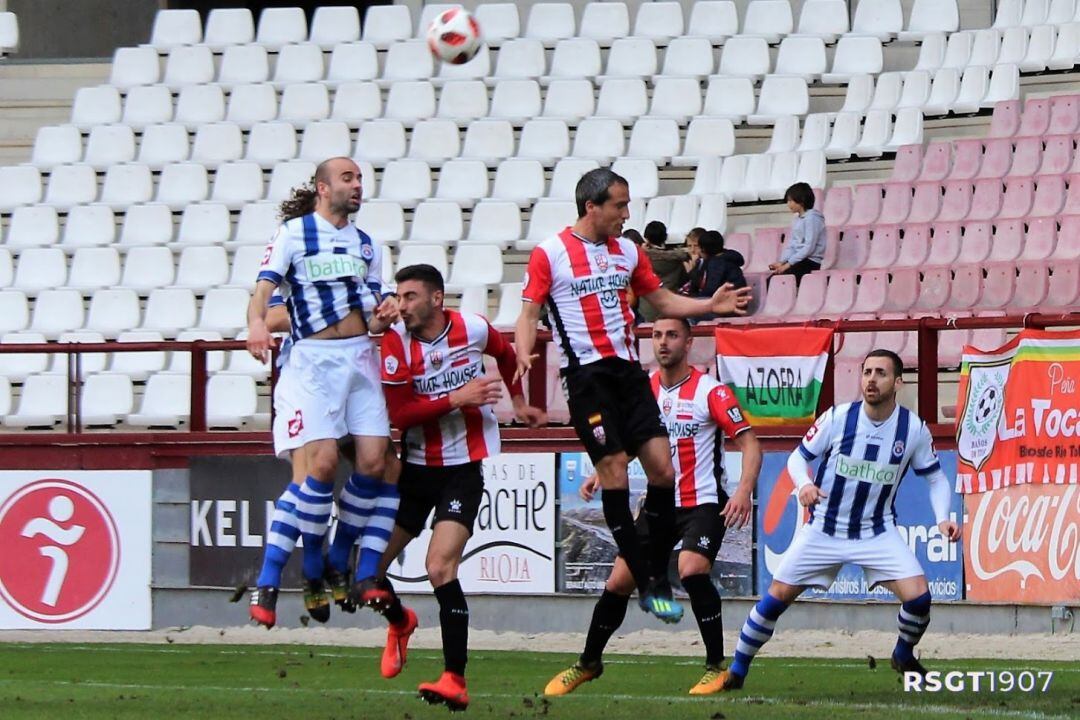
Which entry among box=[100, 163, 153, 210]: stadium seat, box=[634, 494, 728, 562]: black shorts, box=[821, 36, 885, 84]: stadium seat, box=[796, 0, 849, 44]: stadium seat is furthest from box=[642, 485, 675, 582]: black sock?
box=[100, 163, 153, 210]: stadium seat

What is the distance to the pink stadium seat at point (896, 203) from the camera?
56.3 feet

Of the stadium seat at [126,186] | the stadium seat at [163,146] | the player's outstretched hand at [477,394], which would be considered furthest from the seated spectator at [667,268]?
the stadium seat at [163,146]

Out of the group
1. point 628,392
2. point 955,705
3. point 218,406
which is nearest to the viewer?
point 955,705

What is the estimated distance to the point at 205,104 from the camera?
68.3ft

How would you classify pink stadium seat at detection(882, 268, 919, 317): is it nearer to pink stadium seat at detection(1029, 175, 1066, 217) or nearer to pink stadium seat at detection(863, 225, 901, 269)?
pink stadium seat at detection(863, 225, 901, 269)

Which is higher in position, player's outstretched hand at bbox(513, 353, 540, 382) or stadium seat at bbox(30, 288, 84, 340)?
stadium seat at bbox(30, 288, 84, 340)

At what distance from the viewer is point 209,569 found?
14.8m

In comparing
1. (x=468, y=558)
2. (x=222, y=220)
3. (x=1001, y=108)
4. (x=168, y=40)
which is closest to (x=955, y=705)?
(x=468, y=558)

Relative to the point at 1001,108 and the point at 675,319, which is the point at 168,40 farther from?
the point at 675,319

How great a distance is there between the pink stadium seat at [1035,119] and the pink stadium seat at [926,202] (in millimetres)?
912

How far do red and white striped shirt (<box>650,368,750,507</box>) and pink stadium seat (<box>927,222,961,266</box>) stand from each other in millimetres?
6369

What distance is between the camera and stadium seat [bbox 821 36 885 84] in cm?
1920

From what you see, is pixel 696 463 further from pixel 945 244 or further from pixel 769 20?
pixel 769 20

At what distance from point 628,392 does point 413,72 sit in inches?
464
